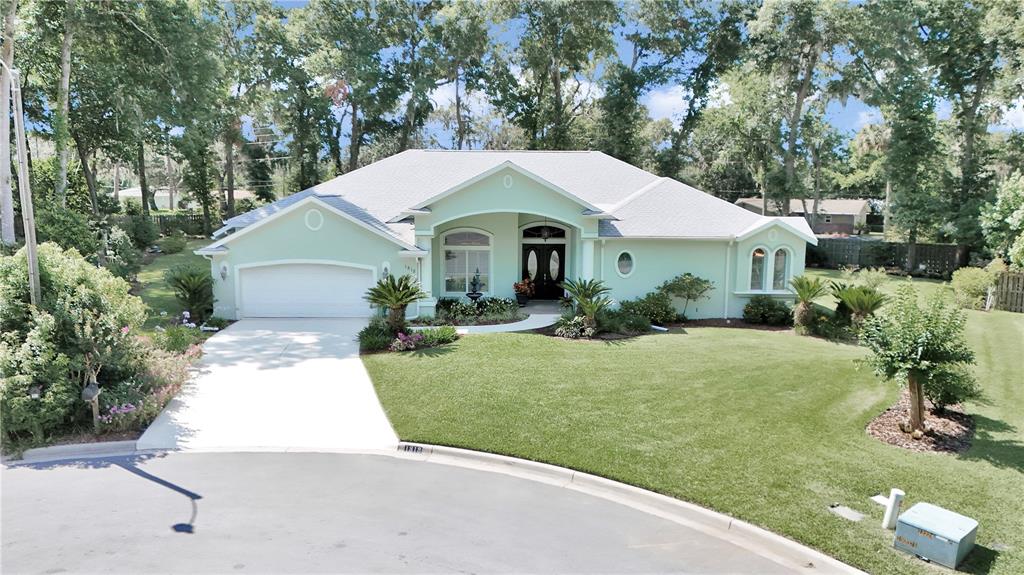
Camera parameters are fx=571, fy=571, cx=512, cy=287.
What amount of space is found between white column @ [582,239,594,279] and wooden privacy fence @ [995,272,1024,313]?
50.4 feet

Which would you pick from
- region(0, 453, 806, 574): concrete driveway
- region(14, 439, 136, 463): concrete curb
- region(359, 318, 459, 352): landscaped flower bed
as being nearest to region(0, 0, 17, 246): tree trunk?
region(359, 318, 459, 352): landscaped flower bed

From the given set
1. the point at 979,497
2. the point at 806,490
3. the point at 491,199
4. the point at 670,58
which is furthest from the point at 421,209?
the point at 670,58

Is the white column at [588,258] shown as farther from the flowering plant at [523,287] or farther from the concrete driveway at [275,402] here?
the concrete driveway at [275,402]

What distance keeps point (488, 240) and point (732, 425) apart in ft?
39.8

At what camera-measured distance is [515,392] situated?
441 inches

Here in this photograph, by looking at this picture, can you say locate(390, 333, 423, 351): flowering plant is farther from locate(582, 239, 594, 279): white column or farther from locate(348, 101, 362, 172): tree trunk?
locate(348, 101, 362, 172): tree trunk

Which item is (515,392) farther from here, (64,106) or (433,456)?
(64,106)

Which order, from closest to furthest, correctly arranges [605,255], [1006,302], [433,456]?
[433,456] < [605,255] < [1006,302]

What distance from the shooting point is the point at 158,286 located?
23.2 metres

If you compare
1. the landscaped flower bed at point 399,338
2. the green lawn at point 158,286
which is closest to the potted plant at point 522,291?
the landscaped flower bed at point 399,338

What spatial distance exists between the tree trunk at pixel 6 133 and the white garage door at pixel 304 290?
6.83 metres

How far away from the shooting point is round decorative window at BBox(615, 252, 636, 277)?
1947cm

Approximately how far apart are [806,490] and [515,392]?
5361mm

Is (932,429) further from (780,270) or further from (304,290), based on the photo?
(304,290)
